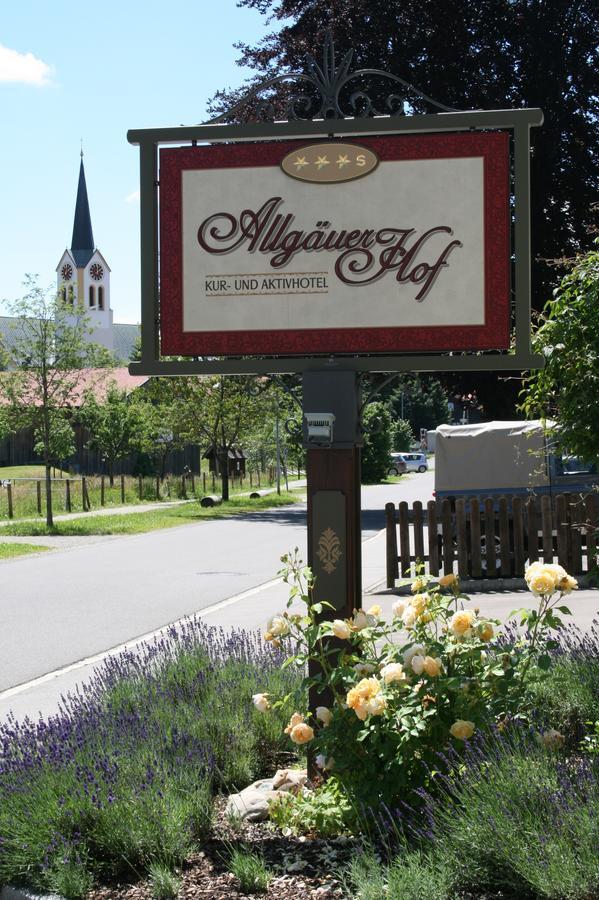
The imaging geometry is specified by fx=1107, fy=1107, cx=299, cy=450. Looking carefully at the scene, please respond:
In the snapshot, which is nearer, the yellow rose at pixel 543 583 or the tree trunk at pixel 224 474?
the yellow rose at pixel 543 583

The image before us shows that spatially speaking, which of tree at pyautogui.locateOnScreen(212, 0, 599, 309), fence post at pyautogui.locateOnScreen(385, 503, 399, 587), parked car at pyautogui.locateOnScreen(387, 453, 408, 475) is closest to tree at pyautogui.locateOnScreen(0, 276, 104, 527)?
tree at pyautogui.locateOnScreen(212, 0, 599, 309)

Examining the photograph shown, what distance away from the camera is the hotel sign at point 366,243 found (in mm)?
5488

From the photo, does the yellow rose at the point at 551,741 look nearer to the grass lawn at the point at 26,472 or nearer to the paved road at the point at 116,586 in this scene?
the paved road at the point at 116,586

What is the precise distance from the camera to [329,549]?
17.9ft

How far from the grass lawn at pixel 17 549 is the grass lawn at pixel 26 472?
3325 cm

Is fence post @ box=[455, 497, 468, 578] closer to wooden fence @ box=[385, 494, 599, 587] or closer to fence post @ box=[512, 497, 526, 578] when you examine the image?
wooden fence @ box=[385, 494, 599, 587]

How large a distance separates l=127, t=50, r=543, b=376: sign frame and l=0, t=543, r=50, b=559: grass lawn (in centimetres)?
1687

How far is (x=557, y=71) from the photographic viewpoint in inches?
966

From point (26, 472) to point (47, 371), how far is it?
115ft

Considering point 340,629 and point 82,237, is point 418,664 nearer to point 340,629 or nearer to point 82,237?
point 340,629

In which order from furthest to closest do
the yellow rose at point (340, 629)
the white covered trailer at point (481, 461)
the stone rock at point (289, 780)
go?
the white covered trailer at point (481, 461) < the stone rock at point (289, 780) < the yellow rose at point (340, 629)

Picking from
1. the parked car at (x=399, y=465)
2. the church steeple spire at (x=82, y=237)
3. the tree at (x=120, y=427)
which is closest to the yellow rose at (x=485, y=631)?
the tree at (x=120, y=427)

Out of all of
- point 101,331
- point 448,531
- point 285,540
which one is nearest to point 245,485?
point 285,540

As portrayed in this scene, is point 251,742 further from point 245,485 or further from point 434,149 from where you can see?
point 245,485
